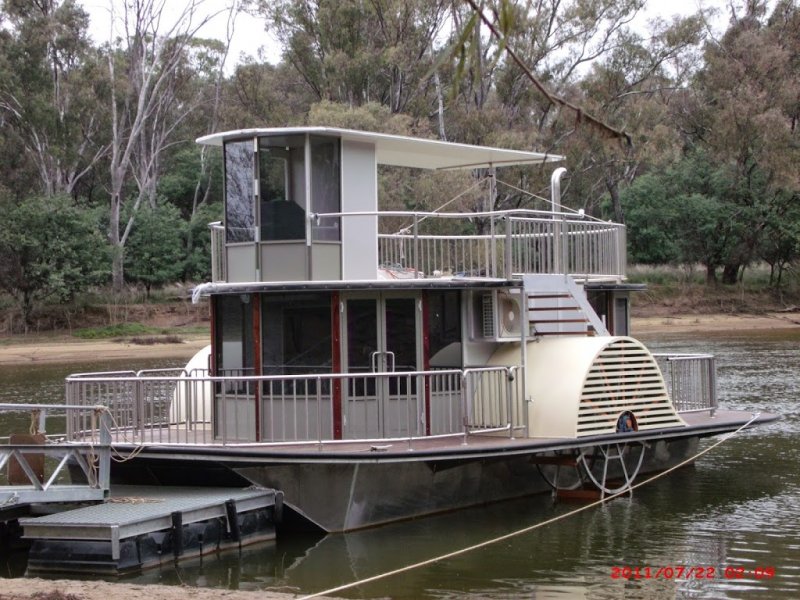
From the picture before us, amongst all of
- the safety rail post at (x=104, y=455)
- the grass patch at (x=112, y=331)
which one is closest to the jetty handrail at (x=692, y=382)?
the safety rail post at (x=104, y=455)

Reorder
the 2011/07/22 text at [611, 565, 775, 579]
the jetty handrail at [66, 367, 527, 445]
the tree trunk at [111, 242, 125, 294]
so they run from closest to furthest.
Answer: the 2011/07/22 text at [611, 565, 775, 579] < the jetty handrail at [66, 367, 527, 445] < the tree trunk at [111, 242, 125, 294]

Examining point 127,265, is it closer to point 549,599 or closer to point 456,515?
point 456,515

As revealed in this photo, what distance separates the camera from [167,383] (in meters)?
13.7

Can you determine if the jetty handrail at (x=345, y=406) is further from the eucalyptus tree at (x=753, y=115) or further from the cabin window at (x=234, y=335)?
the eucalyptus tree at (x=753, y=115)

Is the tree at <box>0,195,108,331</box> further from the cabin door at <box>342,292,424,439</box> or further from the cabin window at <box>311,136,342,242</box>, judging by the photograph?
the cabin door at <box>342,292,424,439</box>

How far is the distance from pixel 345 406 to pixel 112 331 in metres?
36.0

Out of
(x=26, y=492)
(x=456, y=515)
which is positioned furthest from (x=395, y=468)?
(x=26, y=492)

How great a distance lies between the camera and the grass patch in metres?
47.1

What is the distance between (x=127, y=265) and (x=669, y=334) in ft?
77.3

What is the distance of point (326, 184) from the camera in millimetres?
14109

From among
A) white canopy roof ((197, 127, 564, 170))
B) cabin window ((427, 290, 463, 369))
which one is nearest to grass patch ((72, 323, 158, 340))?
white canopy roof ((197, 127, 564, 170))

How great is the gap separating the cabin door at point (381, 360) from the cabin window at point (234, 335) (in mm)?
1155

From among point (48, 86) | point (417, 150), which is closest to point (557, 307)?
point (417, 150)

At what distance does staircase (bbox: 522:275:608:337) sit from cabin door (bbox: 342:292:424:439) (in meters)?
1.52
